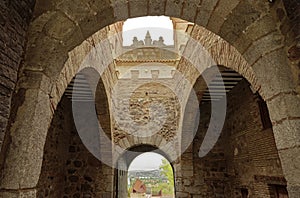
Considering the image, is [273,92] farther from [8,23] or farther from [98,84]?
[98,84]

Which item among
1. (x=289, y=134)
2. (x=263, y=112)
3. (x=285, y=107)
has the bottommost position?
(x=289, y=134)

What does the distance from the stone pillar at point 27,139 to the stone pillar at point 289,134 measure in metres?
1.33

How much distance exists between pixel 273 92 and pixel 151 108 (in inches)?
193

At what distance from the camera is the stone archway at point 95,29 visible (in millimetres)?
1133

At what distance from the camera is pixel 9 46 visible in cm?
107

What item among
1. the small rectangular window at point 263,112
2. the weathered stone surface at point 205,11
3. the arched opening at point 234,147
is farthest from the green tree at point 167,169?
the weathered stone surface at point 205,11

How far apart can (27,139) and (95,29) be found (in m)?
0.80

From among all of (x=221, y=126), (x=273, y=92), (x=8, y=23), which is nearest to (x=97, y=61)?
(x=8, y=23)

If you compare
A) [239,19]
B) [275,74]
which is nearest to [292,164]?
[275,74]

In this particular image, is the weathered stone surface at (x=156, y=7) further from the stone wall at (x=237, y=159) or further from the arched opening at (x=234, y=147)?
the stone wall at (x=237, y=159)

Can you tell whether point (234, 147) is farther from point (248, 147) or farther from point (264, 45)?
point (264, 45)

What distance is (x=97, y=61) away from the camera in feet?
12.0

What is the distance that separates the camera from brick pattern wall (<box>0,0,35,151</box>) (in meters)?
1.03

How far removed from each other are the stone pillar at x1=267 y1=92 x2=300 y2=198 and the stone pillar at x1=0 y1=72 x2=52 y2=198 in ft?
4.36
